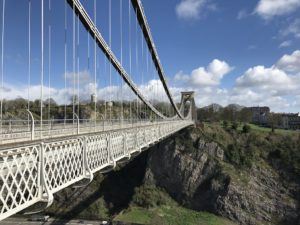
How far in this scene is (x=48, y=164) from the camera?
1045cm

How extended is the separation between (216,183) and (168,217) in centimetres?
1065

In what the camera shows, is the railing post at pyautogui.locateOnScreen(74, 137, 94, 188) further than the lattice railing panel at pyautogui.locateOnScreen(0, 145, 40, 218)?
Yes

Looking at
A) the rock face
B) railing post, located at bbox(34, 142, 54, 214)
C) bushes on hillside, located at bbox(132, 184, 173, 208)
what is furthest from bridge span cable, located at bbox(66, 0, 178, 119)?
the rock face

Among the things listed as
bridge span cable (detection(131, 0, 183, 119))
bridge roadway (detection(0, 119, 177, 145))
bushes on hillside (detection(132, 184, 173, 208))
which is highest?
bridge span cable (detection(131, 0, 183, 119))

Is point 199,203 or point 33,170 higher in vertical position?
point 33,170

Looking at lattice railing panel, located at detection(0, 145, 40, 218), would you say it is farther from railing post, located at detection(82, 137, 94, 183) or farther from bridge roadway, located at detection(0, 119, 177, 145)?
Answer: railing post, located at detection(82, 137, 94, 183)

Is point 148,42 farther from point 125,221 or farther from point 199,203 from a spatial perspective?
point 199,203

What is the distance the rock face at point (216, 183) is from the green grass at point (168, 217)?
2.38 meters

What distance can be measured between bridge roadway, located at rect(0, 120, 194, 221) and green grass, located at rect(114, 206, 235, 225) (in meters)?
33.1

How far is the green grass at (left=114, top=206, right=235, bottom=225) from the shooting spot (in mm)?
49931

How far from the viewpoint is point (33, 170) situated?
970 centimetres

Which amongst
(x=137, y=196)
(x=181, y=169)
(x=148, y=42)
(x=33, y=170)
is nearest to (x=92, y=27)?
(x=33, y=170)

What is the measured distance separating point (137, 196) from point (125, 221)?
23.9 ft

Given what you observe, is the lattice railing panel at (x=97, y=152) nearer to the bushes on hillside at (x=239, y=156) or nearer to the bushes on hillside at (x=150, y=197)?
the bushes on hillside at (x=150, y=197)
